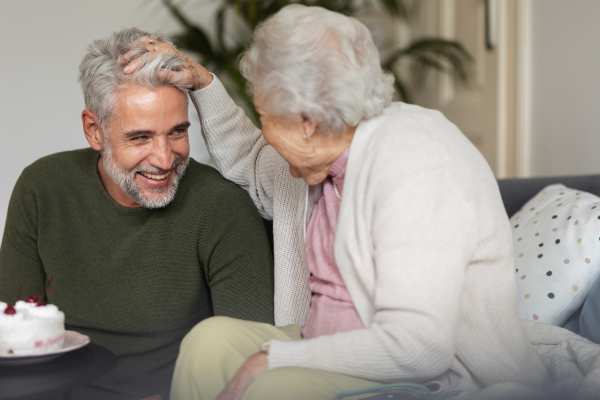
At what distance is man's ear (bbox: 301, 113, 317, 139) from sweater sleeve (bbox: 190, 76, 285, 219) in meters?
0.37

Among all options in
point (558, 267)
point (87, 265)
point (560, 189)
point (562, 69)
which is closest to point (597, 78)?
point (562, 69)

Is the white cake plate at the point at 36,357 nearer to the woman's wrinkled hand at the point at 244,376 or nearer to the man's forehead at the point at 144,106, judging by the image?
the woman's wrinkled hand at the point at 244,376

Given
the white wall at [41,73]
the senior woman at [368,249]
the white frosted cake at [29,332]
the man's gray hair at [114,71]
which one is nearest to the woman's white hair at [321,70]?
the senior woman at [368,249]

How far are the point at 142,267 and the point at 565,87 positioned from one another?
189 centimetres

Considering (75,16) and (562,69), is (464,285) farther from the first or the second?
(75,16)

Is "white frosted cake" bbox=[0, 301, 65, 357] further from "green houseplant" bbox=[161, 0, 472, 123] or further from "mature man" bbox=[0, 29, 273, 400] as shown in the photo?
"green houseplant" bbox=[161, 0, 472, 123]

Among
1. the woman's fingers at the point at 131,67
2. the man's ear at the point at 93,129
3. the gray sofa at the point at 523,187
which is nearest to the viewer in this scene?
the woman's fingers at the point at 131,67

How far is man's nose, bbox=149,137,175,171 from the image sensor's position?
1323mm

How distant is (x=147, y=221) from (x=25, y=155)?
174cm

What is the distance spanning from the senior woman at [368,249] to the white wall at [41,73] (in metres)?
2.10

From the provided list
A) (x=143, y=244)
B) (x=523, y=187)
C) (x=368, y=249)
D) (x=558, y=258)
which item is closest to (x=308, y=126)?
(x=368, y=249)

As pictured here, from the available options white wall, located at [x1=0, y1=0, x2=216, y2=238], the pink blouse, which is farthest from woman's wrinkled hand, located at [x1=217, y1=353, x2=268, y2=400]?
white wall, located at [x1=0, y1=0, x2=216, y2=238]

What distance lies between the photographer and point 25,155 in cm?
281

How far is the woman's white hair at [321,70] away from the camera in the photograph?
3.18 ft
